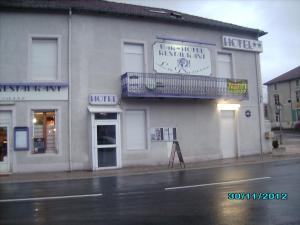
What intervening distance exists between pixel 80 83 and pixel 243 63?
1000cm

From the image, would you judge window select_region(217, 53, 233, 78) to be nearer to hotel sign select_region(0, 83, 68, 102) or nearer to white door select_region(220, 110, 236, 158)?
white door select_region(220, 110, 236, 158)

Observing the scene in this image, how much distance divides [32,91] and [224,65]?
10717 mm

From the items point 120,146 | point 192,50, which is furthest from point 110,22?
point 120,146

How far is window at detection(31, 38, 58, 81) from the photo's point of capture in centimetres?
1669

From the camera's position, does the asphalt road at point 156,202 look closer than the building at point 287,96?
Yes

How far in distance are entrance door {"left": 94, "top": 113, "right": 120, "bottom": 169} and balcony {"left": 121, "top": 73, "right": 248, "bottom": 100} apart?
62.1 inches

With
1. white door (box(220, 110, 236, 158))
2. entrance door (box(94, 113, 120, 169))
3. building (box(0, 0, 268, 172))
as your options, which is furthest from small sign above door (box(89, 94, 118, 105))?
white door (box(220, 110, 236, 158))

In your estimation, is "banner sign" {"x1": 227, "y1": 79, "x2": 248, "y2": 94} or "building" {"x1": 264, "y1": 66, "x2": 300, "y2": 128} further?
"building" {"x1": 264, "y1": 66, "x2": 300, "y2": 128}

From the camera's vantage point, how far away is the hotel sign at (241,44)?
20.8 metres

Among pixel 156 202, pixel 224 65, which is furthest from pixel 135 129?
pixel 156 202

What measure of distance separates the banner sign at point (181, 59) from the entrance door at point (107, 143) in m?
3.77

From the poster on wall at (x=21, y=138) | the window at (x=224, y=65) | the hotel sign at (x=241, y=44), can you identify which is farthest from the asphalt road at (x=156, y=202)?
the hotel sign at (x=241, y=44)

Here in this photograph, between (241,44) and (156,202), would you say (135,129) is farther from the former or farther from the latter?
(156,202)

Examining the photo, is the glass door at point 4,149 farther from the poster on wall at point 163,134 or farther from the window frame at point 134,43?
the poster on wall at point 163,134
